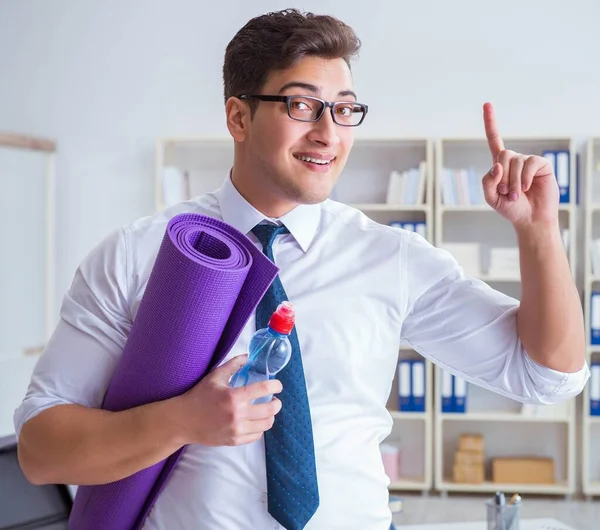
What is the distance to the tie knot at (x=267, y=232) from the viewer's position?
1.53 metres

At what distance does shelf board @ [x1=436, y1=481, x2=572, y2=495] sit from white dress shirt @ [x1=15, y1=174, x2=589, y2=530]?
3757mm

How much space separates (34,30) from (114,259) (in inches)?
186

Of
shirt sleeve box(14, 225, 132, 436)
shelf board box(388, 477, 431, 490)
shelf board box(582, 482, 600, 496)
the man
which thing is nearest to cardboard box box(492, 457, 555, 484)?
shelf board box(582, 482, 600, 496)

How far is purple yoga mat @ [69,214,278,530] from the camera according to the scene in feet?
3.82

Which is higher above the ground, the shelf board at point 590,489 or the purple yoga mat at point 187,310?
the purple yoga mat at point 187,310

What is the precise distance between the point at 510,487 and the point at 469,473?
9.8 inches

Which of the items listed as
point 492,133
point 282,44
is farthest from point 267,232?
point 492,133

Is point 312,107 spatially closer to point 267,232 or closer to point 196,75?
point 267,232

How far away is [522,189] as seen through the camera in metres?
1.44

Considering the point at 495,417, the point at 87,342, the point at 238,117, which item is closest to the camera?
the point at 87,342

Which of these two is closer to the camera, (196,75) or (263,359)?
(263,359)

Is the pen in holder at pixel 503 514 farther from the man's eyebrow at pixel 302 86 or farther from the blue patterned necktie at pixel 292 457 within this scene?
the man's eyebrow at pixel 302 86

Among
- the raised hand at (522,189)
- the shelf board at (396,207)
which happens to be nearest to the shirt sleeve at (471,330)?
the raised hand at (522,189)

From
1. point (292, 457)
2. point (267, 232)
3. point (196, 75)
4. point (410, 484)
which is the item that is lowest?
point (410, 484)
